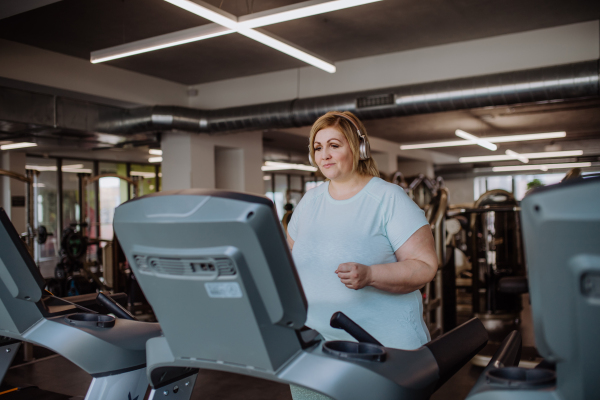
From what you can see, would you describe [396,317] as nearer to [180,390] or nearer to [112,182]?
[180,390]

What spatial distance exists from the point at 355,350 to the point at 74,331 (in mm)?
878

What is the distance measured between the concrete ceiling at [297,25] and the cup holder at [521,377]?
14.1 ft

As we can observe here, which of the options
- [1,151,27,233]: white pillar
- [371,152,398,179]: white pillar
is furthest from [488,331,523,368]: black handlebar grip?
[371,152,398,179]: white pillar

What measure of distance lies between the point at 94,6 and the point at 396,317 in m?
4.51

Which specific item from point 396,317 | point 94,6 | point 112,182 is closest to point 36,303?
point 396,317

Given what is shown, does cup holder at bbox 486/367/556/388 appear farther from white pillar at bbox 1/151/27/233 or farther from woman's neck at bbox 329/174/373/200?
white pillar at bbox 1/151/27/233

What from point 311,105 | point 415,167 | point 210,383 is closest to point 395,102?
point 311,105

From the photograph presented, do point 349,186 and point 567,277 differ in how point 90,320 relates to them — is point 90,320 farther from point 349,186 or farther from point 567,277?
point 567,277

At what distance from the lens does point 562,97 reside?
4.93 meters

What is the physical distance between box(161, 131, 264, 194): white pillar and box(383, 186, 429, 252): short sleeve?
18.9 feet

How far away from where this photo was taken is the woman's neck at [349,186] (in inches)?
57.9

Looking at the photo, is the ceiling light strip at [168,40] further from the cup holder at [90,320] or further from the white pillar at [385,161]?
the white pillar at [385,161]

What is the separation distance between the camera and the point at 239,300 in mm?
909

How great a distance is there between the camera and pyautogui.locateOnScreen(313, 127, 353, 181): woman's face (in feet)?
4.77
